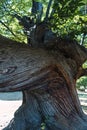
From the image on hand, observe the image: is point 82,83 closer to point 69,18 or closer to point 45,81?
point 45,81

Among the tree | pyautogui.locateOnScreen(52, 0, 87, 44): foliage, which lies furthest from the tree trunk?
pyautogui.locateOnScreen(52, 0, 87, 44): foliage

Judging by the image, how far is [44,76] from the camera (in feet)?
19.1

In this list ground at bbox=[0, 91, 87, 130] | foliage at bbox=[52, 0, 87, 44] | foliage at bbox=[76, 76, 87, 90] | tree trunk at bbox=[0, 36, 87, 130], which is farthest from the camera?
foliage at bbox=[76, 76, 87, 90]

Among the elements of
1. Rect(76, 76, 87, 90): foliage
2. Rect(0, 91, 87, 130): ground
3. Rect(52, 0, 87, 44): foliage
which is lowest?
Rect(0, 91, 87, 130): ground

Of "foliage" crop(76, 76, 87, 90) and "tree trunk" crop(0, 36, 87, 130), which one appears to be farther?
"foliage" crop(76, 76, 87, 90)

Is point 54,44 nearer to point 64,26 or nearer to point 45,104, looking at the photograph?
point 64,26

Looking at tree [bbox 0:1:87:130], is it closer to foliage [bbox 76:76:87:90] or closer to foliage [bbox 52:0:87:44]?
foliage [bbox 52:0:87:44]

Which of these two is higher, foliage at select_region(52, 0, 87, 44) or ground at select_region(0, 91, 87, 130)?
foliage at select_region(52, 0, 87, 44)

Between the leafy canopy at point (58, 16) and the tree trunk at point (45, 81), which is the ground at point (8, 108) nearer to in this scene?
the tree trunk at point (45, 81)

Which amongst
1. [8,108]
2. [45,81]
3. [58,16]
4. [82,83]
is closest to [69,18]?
[58,16]

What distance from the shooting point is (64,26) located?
233 inches

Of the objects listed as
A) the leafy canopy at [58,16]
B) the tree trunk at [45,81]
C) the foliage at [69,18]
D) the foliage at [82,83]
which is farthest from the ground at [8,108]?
the foliage at [82,83]

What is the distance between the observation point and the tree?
5.34m

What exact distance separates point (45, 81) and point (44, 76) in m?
0.18
